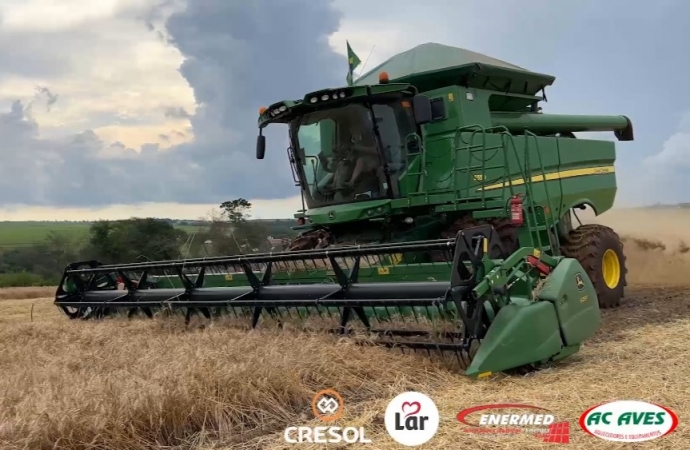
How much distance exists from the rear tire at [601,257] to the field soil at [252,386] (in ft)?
5.39

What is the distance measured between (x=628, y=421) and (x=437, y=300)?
1162 mm

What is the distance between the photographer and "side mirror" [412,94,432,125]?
6.12 m

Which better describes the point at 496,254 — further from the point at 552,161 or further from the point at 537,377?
the point at 552,161

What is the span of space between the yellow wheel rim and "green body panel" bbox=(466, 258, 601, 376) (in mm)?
3079

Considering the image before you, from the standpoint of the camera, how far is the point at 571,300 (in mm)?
4082

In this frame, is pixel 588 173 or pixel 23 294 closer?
pixel 588 173

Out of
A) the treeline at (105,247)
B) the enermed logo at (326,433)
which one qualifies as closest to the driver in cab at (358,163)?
the enermed logo at (326,433)

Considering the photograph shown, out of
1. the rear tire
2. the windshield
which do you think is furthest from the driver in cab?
the rear tire

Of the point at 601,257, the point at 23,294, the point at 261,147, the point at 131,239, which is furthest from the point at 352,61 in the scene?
the point at 131,239

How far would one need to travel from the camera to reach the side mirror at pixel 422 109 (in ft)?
20.1

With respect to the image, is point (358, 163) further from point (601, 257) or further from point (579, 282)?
point (579, 282)

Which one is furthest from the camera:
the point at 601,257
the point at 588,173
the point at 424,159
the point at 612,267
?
the point at 588,173

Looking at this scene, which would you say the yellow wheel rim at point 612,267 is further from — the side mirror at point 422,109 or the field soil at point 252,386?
the side mirror at point 422,109

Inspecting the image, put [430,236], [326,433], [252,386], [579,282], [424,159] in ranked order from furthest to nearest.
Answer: [430,236], [424,159], [579,282], [252,386], [326,433]
